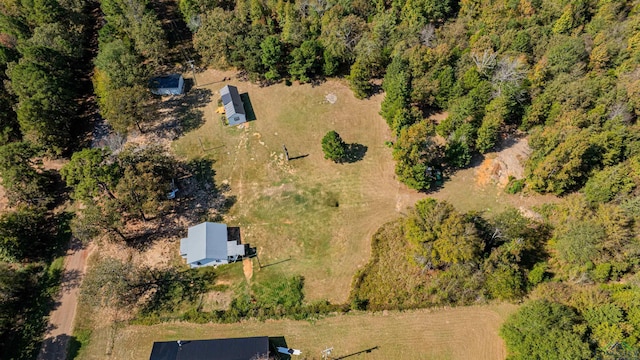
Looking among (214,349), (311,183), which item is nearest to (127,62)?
(311,183)

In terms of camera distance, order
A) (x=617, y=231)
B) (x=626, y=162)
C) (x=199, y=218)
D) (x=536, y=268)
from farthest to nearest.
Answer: (x=199, y=218), (x=626, y=162), (x=536, y=268), (x=617, y=231)

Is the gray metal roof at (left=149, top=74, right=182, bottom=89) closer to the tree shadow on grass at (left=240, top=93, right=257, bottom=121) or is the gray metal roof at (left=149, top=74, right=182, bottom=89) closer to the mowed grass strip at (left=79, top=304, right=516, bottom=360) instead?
the tree shadow on grass at (left=240, top=93, right=257, bottom=121)

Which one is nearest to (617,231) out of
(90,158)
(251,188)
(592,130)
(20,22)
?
(592,130)

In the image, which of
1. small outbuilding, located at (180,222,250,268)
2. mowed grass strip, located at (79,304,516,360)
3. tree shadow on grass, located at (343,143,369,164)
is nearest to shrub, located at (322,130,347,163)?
tree shadow on grass, located at (343,143,369,164)

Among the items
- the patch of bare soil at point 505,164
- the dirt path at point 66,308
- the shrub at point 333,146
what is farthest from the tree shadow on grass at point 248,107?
the patch of bare soil at point 505,164

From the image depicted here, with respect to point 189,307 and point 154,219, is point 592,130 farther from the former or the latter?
point 154,219

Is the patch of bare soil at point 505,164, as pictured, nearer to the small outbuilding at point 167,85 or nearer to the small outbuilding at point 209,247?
the small outbuilding at point 209,247
